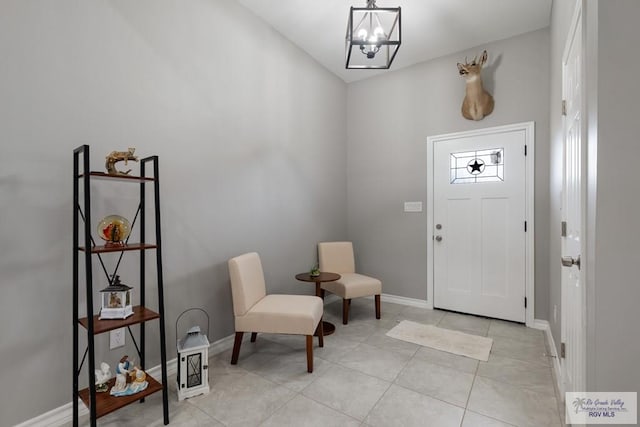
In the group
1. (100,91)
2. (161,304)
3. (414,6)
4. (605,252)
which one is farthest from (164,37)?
(605,252)

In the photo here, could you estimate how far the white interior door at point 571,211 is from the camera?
4.91 ft

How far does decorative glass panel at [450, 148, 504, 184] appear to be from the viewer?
3377 millimetres

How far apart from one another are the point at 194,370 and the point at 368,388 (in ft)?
3.93

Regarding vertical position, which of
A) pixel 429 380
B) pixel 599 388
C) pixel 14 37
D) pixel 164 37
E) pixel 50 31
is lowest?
pixel 429 380

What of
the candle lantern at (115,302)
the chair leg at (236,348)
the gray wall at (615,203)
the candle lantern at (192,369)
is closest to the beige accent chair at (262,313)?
the chair leg at (236,348)

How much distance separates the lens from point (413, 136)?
3893 mm

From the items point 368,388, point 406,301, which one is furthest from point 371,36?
point 406,301

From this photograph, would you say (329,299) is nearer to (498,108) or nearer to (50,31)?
(498,108)

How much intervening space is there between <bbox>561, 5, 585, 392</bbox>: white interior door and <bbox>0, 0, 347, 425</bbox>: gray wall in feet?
7.98

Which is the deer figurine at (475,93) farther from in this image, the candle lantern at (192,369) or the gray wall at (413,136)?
the candle lantern at (192,369)

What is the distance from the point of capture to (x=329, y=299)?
13.5 feet

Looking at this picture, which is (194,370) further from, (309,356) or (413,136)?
(413,136)

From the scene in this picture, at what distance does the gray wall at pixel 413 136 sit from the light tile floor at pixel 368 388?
3.88 ft

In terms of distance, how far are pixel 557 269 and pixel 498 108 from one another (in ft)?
6.22
